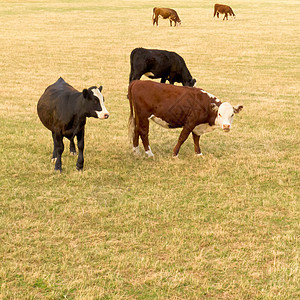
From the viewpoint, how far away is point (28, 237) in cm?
639

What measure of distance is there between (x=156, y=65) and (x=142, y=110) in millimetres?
6015

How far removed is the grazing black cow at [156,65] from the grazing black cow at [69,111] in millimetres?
6343

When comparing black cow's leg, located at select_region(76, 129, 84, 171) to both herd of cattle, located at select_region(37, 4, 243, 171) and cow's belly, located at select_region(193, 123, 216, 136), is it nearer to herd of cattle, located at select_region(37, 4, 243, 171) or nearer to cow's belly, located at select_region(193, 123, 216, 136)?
herd of cattle, located at select_region(37, 4, 243, 171)

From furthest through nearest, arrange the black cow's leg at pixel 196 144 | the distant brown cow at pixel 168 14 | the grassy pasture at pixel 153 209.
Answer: the distant brown cow at pixel 168 14 → the black cow's leg at pixel 196 144 → the grassy pasture at pixel 153 209

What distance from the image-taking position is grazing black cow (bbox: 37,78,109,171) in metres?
8.52

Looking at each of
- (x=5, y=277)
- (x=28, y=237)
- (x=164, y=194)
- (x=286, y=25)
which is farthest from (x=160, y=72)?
(x=286, y=25)

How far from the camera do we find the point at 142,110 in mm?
9688

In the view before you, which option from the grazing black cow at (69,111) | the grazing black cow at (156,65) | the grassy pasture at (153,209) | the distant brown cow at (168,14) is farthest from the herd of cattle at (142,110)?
the distant brown cow at (168,14)

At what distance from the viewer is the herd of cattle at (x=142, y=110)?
8656 millimetres

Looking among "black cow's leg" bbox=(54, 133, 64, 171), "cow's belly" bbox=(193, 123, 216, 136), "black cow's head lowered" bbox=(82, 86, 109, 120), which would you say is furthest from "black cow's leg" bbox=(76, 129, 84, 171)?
"cow's belly" bbox=(193, 123, 216, 136)

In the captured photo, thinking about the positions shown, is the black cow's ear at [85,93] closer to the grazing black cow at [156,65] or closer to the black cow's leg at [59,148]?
the black cow's leg at [59,148]

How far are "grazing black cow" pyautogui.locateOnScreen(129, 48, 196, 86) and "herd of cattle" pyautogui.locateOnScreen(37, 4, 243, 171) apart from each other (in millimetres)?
5451

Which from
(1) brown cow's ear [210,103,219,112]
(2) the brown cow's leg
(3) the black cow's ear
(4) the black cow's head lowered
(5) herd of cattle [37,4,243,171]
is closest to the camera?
(3) the black cow's ear

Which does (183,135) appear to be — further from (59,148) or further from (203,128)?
(59,148)
